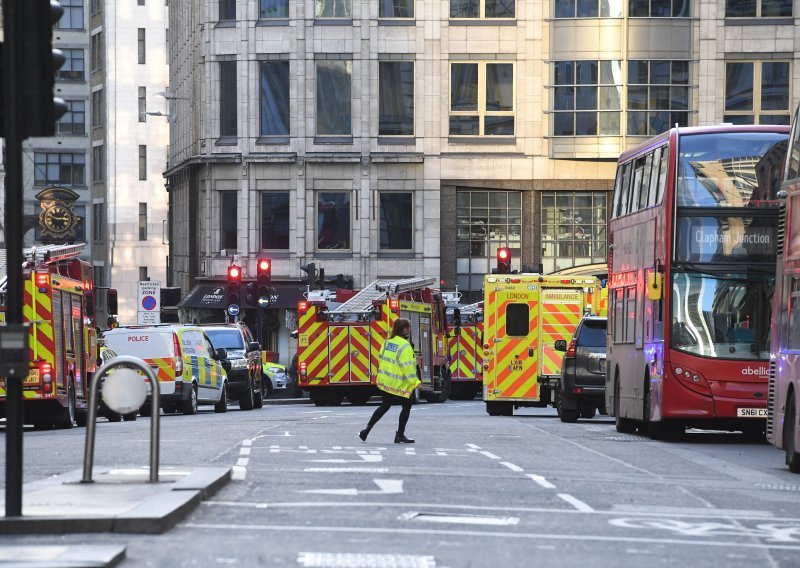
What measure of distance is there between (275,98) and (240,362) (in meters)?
20.5

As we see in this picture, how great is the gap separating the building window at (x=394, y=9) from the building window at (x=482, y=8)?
1439mm

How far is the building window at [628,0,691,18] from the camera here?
60156 millimetres

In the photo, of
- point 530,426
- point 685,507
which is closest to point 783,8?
point 530,426

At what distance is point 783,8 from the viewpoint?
60094mm

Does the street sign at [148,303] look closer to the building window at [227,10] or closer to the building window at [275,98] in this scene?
the building window at [275,98]

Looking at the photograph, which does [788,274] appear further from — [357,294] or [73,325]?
[357,294]

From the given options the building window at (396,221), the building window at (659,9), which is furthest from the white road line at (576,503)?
the building window at (396,221)

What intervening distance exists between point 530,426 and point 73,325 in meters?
7.66

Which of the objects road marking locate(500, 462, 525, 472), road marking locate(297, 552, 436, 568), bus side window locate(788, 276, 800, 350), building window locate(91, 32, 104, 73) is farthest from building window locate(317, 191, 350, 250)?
road marking locate(297, 552, 436, 568)

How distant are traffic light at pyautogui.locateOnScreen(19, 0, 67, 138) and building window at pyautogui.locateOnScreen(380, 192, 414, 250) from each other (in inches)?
→ 2011

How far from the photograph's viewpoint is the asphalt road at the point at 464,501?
10.8m

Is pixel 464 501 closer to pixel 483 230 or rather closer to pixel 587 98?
pixel 587 98

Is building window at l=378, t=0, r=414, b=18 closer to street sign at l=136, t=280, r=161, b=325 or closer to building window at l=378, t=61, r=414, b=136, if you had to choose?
building window at l=378, t=61, r=414, b=136

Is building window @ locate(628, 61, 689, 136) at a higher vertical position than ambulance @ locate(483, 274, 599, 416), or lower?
higher
